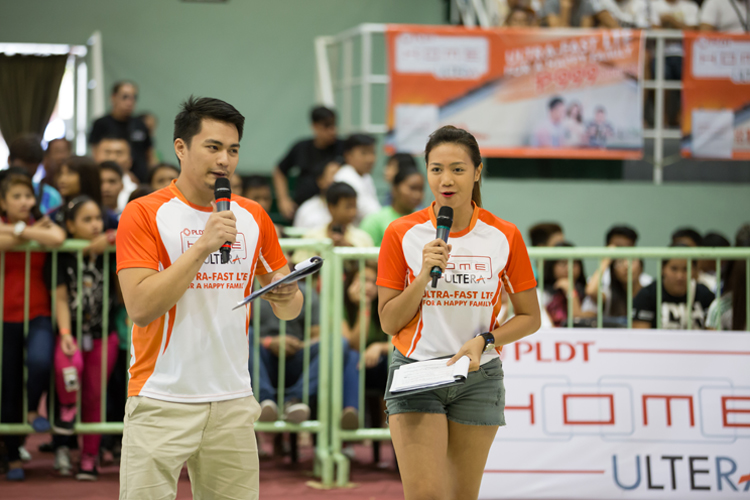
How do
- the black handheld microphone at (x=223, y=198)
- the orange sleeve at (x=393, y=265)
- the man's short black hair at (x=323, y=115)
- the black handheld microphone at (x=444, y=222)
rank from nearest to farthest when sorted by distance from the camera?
the black handheld microphone at (x=223, y=198)
the black handheld microphone at (x=444, y=222)
the orange sleeve at (x=393, y=265)
the man's short black hair at (x=323, y=115)

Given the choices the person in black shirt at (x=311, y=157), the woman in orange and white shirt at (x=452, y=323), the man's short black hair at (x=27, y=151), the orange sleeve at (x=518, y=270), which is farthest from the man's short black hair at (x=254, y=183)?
the orange sleeve at (x=518, y=270)

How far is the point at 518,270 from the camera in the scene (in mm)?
3266

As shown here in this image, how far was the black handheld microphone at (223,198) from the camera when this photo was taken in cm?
274

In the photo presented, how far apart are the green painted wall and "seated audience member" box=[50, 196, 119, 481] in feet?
20.1

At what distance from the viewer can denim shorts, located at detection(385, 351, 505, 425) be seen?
10.3 feet

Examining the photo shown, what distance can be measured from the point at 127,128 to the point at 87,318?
429cm

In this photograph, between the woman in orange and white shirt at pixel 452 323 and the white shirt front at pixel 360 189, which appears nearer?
the woman in orange and white shirt at pixel 452 323

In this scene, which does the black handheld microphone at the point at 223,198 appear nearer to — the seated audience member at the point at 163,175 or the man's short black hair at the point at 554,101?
the seated audience member at the point at 163,175

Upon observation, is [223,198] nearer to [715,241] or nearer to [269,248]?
[269,248]

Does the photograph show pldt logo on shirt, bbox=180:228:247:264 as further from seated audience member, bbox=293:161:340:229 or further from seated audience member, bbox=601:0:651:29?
seated audience member, bbox=601:0:651:29

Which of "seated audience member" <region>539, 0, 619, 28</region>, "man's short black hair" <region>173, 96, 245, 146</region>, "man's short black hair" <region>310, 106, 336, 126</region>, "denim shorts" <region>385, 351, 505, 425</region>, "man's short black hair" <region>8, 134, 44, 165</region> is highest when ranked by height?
"seated audience member" <region>539, 0, 619, 28</region>

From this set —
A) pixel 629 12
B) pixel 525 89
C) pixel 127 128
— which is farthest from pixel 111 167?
pixel 629 12

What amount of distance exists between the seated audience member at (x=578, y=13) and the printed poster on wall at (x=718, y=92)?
3.89 feet

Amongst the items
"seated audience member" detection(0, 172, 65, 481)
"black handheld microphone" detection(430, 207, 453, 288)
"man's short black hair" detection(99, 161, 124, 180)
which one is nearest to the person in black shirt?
"man's short black hair" detection(99, 161, 124, 180)
